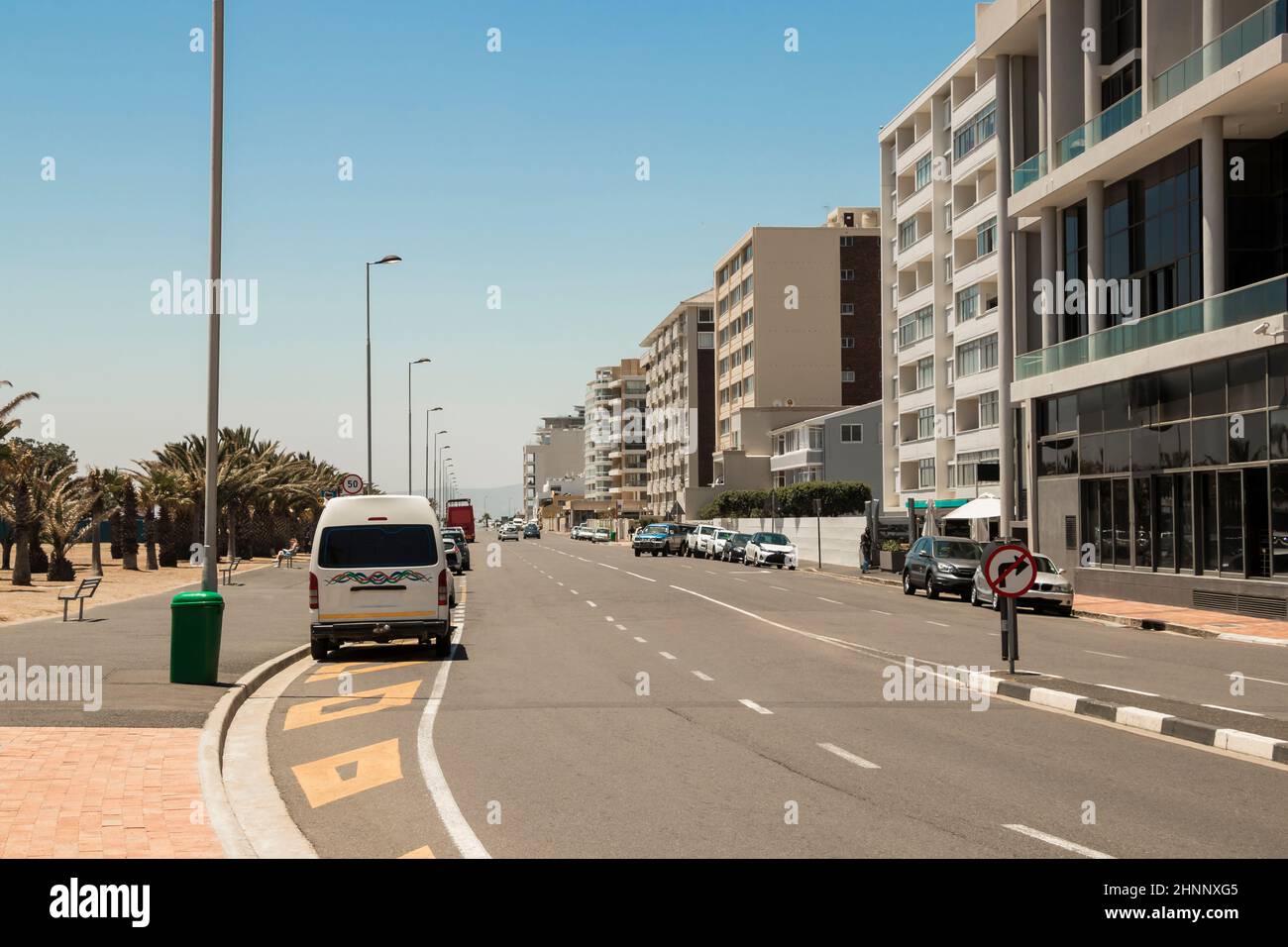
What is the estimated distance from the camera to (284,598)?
32594 millimetres

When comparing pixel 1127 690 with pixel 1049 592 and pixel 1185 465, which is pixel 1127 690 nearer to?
pixel 1049 592

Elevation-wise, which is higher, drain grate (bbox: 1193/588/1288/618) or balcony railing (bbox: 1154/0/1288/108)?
balcony railing (bbox: 1154/0/1288/108)

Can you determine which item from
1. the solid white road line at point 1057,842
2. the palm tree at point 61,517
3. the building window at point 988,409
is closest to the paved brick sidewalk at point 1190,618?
the solid white road line at point 1057,842

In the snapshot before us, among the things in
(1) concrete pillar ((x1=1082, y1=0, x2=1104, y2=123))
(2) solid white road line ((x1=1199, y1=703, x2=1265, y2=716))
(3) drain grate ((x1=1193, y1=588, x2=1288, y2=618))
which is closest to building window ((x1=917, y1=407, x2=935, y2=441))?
(1) concrete pillar ((x1=1082, y1=0, x2=1104, y2=123))

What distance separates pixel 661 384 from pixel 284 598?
111 m

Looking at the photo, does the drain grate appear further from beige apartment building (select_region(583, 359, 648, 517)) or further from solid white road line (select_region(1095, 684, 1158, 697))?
beige apartment building (select_region(583, 359, 648, 517))

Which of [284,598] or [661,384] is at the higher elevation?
[661,384]

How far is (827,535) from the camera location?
65.4m

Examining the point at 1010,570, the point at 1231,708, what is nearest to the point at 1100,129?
the point at 1010,570

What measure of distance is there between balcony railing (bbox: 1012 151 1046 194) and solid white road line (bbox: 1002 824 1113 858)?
35964 mm

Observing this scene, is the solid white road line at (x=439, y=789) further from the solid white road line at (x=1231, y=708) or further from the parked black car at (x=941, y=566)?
the parked black car at (x=941, y=566)

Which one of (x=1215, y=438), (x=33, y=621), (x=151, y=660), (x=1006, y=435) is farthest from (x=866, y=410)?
(x=151, y=660)

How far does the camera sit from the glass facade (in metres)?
28.5
